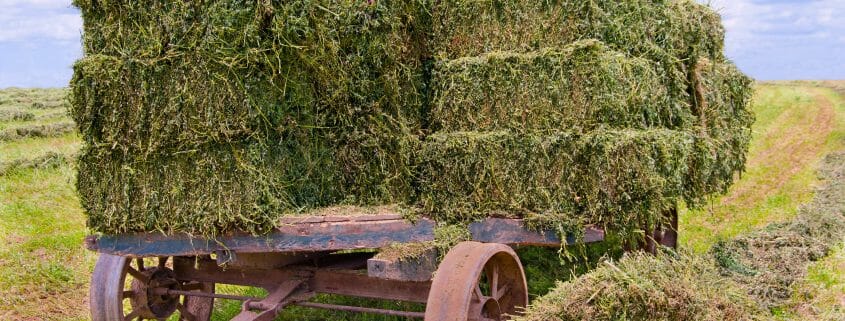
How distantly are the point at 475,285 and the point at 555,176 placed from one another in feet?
2.65

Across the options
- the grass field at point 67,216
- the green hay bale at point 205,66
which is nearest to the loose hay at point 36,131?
the grass field at point 67,216

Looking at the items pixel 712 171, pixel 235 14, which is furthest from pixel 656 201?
Result: pixel 235 14

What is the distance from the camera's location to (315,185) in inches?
170

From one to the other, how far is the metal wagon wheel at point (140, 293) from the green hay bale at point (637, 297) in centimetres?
278

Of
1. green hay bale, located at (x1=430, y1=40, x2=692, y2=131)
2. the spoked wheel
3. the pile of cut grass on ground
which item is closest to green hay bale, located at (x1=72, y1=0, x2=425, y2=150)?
the pile of cut grass on ground

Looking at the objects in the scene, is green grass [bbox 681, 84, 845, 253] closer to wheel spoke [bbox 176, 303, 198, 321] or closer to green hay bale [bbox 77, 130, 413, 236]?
green hay bale [bbox 77, 130, 413, 236]

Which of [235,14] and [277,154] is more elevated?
[235,14]

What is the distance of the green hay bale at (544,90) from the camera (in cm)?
421

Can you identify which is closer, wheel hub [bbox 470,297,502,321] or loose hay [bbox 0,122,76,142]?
wheel hub [bbox 470,297,502,321]

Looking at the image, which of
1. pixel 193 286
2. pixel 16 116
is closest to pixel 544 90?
pixel 193 286

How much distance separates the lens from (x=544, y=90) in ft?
14.1

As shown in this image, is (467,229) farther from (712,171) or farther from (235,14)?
(712,171)

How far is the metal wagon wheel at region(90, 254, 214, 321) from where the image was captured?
5.10 meters

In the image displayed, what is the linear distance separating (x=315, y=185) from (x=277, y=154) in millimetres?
348
